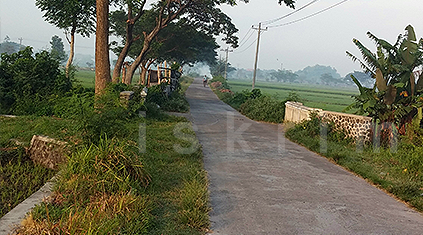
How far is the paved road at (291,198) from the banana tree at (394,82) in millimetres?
2714

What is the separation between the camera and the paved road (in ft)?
18.0

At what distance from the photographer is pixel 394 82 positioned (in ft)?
40.1

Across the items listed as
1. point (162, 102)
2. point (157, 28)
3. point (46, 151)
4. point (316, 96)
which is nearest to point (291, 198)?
point (46, 151)

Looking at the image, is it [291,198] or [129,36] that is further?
[129,36]

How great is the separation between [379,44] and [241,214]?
9027 mm

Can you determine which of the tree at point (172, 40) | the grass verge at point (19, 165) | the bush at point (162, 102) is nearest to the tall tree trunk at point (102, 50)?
the grass verge at point (19, 165)

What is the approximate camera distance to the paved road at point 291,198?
5477mm

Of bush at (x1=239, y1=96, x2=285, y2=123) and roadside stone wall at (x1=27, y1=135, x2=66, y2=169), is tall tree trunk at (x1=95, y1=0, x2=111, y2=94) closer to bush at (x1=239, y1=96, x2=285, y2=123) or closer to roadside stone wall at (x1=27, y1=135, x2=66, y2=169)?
roadside stone wall at (x1=27, y1=135, x2=66, y2=169)

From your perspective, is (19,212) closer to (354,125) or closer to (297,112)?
(354,125)

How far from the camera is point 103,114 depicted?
22.5ft

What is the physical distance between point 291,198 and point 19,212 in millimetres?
4006

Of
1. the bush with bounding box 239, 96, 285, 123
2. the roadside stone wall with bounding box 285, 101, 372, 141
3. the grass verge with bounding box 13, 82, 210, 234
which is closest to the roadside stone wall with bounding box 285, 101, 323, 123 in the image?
the roadside stone wall with bounding box 285, 101, 372, 141

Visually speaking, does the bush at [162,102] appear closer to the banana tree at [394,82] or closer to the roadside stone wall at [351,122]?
the roadside stone wall at [351,122]

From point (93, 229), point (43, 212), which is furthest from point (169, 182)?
point (93, 229)
